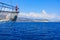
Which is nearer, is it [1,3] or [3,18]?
[1,3]

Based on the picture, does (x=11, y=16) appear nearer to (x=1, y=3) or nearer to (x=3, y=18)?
(x=3, y=18)

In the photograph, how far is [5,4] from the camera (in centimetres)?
8512

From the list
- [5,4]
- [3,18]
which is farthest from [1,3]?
[3,18]

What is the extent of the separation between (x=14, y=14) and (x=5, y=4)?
57.8 metres

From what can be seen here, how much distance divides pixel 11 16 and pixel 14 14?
3.41 metres

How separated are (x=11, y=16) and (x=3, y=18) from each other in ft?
29.3

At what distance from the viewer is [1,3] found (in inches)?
3241

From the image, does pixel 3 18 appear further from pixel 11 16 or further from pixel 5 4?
pixel 5 4

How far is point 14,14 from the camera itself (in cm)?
14288

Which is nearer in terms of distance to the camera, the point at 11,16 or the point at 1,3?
the point at 1,3

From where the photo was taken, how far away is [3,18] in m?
138

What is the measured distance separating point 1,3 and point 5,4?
3.16 m

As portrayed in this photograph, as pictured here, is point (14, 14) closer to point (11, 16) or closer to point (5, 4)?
point (11, 16)

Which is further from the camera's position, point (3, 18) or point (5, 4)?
point (3, 18)
